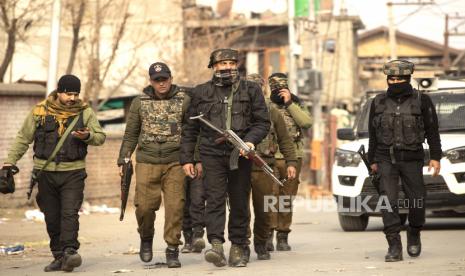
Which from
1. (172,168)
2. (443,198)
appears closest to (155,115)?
A: (172,168)

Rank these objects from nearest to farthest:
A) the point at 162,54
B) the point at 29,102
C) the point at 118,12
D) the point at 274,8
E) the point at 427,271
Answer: the point at 427,271 < the point at 29,102 < the point at 118,12 < the point at 162,54 < the point at 274,8

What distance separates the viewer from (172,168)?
1144 centimetres

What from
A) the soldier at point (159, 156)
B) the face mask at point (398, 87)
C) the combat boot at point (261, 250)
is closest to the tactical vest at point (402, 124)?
the face mask at point (398, 87)

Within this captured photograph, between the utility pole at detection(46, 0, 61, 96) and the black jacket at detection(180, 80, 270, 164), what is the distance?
31.0ft

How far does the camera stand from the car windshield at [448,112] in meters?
16.1

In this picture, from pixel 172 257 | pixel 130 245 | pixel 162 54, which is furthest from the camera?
pixel 162 54

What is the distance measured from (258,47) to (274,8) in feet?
8.44

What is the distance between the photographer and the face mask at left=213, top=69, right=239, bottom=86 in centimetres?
1101

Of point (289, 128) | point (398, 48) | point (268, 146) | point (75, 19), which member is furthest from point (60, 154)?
point (398, 48)

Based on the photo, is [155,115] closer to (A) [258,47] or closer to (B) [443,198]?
(B) [443,198]

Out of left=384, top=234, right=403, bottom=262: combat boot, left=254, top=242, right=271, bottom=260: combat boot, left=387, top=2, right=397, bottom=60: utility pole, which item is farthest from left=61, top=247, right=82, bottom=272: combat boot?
left=387, top=2, right=397, bottom=60: utility pole

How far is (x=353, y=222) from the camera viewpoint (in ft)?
53.6

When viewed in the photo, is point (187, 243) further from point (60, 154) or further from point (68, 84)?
point (68, 84)

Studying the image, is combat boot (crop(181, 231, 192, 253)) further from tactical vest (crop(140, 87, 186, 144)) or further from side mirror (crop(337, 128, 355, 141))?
side mirror (crop(337, 128, 355, 141))
